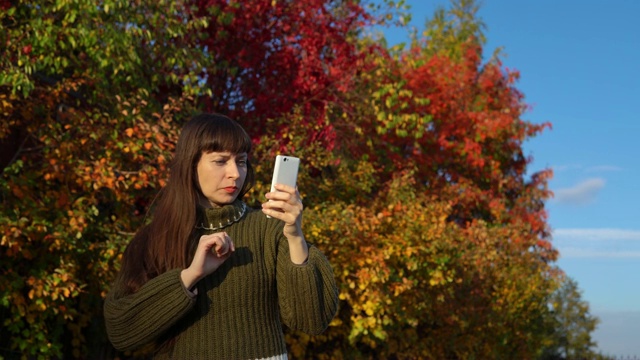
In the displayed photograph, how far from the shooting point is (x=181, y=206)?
3143 mm

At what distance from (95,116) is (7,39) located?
4.65ft

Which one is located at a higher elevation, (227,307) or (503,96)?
(503,96)

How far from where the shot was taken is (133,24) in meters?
10.1

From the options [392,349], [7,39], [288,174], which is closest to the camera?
[288,174]

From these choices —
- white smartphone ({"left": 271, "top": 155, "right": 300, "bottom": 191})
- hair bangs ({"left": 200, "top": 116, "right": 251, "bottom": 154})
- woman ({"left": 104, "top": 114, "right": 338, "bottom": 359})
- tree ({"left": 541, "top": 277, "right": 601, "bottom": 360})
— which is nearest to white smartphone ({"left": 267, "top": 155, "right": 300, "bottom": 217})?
white smartphone ({"left": 271, "top": 155, "right": 300, "bottom": 191})

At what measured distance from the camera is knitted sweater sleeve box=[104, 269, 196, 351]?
2967 mm

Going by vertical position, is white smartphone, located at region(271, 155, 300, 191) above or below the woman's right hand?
above

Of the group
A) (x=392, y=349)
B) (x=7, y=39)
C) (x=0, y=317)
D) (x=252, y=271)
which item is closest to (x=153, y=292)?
(x=252, y=271)

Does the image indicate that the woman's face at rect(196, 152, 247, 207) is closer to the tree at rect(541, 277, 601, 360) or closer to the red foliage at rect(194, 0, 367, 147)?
the red foliage at rect(194, 0, 367, 147)

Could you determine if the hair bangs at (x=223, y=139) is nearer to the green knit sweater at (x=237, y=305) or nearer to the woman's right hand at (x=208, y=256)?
the green knit sweater at (x=237, y=305)

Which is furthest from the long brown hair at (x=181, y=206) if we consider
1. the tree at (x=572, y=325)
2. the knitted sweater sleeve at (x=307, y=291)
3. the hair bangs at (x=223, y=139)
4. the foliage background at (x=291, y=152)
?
the tree at (x=572, y=325)

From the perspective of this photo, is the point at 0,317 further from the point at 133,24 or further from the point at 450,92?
the point at 450,92

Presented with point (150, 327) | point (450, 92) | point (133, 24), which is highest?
point (450, 92)

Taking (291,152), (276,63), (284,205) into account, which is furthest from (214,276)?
(276,63)
